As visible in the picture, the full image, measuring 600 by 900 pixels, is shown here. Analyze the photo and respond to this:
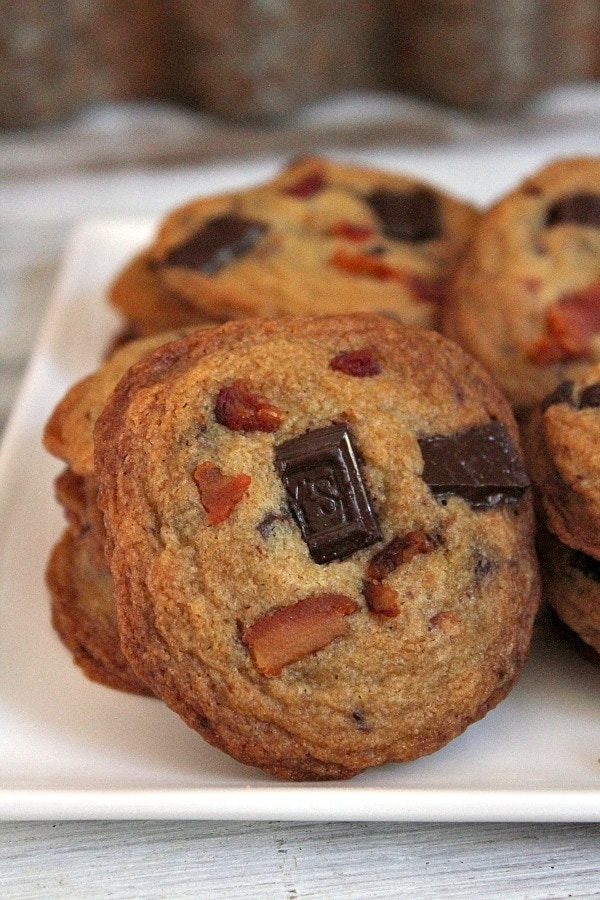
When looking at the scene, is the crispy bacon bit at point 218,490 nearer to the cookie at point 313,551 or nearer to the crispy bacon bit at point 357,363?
the cookie at point 313,551

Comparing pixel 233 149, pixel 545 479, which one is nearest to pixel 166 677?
pixel 545 479

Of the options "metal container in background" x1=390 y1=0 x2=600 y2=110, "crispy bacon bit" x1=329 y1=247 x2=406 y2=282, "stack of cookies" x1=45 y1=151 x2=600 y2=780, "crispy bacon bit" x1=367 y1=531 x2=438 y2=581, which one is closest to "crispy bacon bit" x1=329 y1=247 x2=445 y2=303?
"crispy bacon bit" x1=329 y1=247 x2=406 y2=282

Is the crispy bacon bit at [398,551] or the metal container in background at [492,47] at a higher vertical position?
the crispy bacon bit at [398,551]

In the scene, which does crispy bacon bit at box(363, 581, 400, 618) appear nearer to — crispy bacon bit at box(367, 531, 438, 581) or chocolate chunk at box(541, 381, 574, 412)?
crispy bacon bit at box(367, 531, 438, 581)

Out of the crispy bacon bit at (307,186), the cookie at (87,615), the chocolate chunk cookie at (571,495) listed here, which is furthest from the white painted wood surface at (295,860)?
the crispy bacon bit at (307,186)

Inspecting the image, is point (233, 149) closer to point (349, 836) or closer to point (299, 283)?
point (299, 283)
